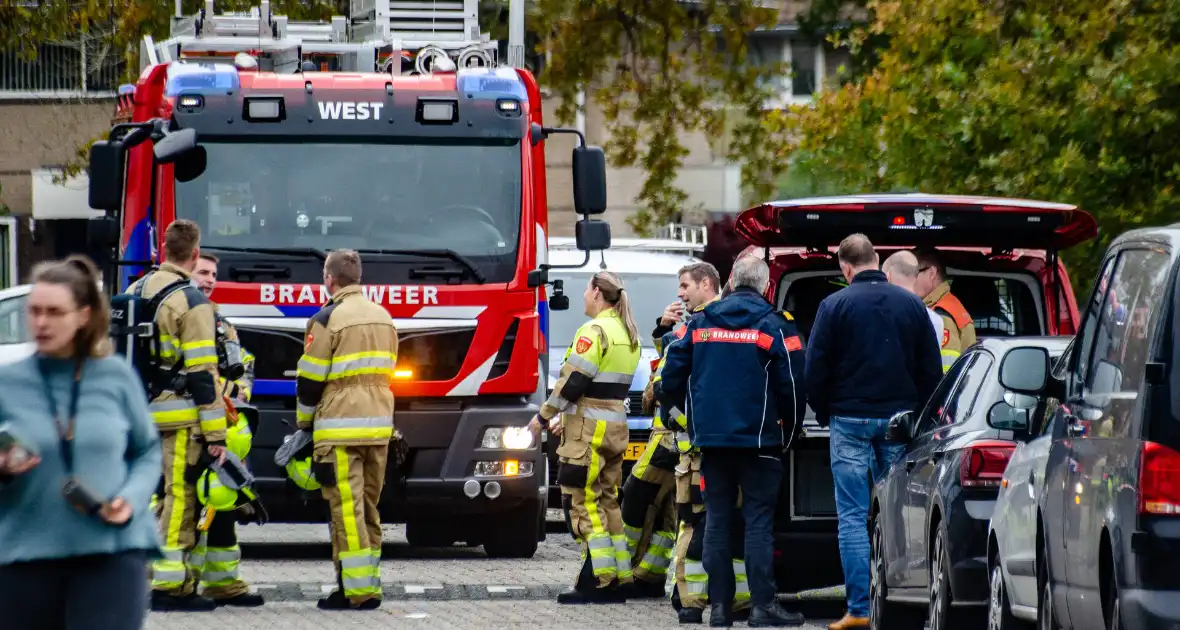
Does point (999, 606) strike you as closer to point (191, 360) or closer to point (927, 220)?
point (927, 220)

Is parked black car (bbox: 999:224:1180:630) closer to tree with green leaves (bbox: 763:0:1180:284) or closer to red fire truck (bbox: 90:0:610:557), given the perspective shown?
red fire truck (bbox: 90:0:610:557)

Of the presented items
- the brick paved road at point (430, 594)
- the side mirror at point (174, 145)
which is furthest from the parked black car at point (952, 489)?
the side mirror at point (174, 145)

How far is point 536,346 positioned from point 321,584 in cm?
202

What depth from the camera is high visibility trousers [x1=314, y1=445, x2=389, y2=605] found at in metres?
11.3

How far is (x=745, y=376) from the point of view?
10500 mm

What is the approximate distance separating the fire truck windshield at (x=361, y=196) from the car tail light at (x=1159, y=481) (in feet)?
24.8

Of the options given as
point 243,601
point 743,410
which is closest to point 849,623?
point 743,410

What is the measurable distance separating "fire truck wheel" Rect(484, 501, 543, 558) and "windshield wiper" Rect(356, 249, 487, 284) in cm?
172

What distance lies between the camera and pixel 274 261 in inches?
517

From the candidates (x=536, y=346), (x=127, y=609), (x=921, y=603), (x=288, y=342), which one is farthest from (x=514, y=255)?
(x=127, y=609)

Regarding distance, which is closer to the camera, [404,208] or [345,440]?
[345,440]

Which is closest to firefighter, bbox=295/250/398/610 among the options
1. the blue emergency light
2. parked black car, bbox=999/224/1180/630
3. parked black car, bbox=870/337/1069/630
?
the blue emergency light

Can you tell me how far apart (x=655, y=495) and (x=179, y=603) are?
2.52m

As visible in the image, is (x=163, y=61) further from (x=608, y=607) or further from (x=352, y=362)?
(x=608, y=607)
